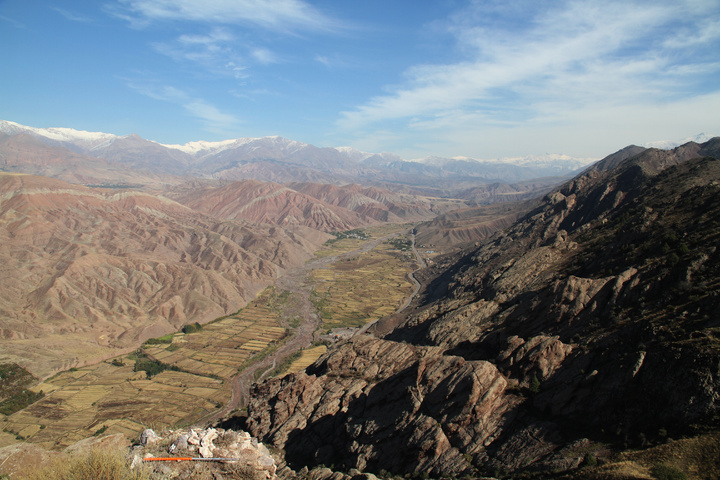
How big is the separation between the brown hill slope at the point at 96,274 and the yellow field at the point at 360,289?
25636 millimetres

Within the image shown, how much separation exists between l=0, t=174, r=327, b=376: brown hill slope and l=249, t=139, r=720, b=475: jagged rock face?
238 feet

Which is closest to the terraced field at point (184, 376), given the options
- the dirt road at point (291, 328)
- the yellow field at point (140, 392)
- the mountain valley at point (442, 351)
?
the yellow field at point (140, 392)

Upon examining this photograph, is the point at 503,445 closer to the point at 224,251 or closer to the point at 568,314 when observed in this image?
the point at 568,314

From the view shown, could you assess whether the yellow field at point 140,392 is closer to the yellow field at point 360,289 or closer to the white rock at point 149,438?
the yellow field at point 360,289

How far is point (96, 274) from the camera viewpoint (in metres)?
117

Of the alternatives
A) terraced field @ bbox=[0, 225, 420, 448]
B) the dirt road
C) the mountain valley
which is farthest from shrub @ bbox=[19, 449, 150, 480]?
terraced field @ bbox=[0, 225, 420, 448]

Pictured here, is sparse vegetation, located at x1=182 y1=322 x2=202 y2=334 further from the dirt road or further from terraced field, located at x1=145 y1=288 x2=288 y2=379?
the dirt road

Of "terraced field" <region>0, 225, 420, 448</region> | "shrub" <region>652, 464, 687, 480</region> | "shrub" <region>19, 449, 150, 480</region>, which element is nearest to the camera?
"shrub" <region>652, 464, 687, 480</region>

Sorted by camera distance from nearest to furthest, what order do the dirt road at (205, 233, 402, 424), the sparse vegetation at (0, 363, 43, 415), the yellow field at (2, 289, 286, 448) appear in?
the yellow field at (2, 289, 286, 448)
the sparse vegetation at (0, 363, 43, 415)
the dirt road at (205, 233, 402, 424)

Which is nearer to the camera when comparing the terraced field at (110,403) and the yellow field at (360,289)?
the terraced field at (110,403)

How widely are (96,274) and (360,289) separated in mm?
85649

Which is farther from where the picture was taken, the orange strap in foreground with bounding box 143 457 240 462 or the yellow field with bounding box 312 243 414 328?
the yellow field with bounding box 312 243 414 328

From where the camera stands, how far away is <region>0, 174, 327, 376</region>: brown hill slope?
94000 mm

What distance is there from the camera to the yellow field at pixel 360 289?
12012 centimetres
